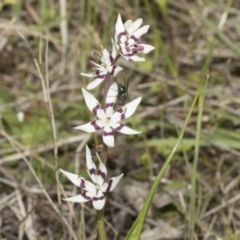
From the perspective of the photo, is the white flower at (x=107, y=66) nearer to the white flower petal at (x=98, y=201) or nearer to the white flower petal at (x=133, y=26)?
the white flower petal at (x=133, y=26)

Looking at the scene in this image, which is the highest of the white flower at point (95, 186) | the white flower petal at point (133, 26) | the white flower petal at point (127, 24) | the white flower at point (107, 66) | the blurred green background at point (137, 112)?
the white flower petal at point (127, 24)

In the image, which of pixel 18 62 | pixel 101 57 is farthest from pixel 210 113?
pixel 101 57

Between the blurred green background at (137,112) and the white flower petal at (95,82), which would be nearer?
the white flower petal at (95,82)

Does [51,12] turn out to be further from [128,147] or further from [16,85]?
[128,147]

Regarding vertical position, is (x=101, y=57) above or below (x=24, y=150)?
above

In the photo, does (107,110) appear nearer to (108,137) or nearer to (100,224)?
(108,137)

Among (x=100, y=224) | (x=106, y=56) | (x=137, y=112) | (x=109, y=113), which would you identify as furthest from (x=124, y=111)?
(x=137, y=112)

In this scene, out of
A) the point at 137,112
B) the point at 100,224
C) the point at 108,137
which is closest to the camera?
the point at 108,137

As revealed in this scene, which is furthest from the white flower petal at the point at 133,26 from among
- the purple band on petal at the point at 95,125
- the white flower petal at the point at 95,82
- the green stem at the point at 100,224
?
the green stem at the point at 100,224

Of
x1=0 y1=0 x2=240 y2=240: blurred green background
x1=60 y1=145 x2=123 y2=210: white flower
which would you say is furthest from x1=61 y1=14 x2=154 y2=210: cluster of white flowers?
x1=0 y1=0 x2=240 y2=240: blurred green background
